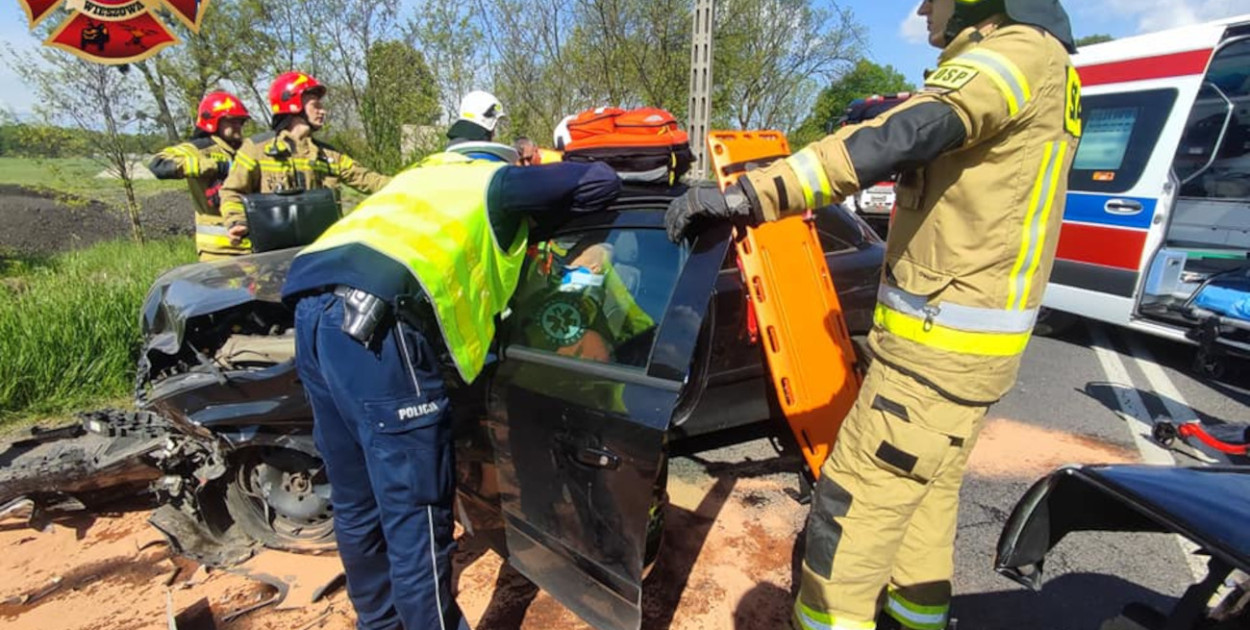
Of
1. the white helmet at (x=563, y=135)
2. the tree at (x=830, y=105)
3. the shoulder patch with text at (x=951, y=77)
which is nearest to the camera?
the shoulder patch with text at (x=951, y=77)

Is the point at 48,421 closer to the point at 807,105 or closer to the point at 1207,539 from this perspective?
the point at 1207,539

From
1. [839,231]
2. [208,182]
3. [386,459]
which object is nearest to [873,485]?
[386,459]

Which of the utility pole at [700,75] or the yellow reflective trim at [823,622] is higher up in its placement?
the utility pole at [700,75]

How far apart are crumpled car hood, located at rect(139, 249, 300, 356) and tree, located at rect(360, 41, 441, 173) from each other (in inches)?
200

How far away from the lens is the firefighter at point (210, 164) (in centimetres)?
416

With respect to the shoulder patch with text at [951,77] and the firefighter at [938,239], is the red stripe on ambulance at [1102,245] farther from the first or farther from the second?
the shoulder patch with text at [951,77]

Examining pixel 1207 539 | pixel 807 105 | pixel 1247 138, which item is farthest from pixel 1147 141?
pixel 807 105

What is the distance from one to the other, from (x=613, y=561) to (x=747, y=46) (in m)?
11.6

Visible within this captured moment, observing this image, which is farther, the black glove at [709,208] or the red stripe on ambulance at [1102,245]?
the red stripe on ambulance at [1102,245]

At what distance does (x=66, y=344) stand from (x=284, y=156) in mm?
1800

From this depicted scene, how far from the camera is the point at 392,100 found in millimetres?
7816

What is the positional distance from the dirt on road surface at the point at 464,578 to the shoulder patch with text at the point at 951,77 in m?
1.83

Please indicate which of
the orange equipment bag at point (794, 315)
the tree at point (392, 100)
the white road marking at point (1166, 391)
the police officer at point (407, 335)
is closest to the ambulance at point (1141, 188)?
the white road marking at point (1166, 391)

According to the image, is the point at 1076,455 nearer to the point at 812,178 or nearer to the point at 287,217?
the point at 812,178
